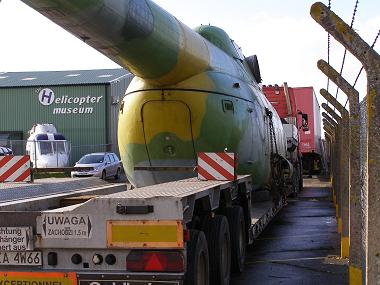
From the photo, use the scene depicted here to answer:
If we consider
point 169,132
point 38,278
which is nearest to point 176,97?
point 169,132

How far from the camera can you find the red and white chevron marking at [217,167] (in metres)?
7.94

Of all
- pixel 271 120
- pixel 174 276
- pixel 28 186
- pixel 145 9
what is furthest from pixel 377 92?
pixel 271 120

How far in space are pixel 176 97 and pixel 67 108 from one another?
40826 millimetres

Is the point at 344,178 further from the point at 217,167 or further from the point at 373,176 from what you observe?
the point at 373,176

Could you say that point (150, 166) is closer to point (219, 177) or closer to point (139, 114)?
point (139, 114)

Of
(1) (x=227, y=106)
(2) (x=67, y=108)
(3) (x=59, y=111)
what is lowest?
(1) (x=227, y=106)

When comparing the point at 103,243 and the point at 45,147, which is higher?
the point at 45,147

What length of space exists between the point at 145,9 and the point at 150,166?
3.05 metres

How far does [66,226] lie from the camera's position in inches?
200

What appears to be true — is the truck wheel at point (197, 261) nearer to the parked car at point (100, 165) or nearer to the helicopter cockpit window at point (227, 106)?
the helicopter cockpit window at point (227, 106)

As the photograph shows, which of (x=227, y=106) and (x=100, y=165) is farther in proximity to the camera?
(x=100, y=165)

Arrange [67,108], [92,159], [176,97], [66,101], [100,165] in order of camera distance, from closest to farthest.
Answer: [176,97]
[100,165]
[92,159]
[67,108]
[66,101]

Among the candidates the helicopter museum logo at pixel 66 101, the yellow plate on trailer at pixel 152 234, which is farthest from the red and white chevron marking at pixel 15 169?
the helicopter museum logo at pixel 66 101

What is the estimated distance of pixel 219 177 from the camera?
8008 mm
